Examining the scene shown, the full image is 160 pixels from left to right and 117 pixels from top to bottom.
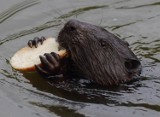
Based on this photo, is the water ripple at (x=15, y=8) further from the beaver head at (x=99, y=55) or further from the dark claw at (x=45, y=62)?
the dark claw at (x=45, y=62)

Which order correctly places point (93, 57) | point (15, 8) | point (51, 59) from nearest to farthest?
point (51, 59), point (93, 57), point (15, 8)

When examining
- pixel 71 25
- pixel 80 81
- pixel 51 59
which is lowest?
pixel 80 81

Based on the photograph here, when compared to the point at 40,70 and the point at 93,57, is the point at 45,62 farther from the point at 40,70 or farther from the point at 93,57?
the point at 93,57

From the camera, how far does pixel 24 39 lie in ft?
26.7

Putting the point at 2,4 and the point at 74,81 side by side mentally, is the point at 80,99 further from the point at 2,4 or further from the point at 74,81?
the point at 2,4

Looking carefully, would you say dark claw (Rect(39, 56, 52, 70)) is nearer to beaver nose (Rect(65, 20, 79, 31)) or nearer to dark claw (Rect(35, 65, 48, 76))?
dark claw (Rect(35, 65, 48, 76))

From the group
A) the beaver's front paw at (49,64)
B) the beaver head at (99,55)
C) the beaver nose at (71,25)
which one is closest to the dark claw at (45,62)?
the beaver's front paw at (49,64)

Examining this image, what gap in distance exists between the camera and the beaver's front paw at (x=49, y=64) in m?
6.41

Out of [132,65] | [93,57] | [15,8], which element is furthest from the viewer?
[15,8]

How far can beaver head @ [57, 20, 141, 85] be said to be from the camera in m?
6.58

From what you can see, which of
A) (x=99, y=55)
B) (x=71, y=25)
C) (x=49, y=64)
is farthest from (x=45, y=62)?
(x=99, y=55)

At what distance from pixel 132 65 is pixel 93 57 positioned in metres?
0.44

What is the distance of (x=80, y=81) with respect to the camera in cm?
676

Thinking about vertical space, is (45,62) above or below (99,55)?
below
